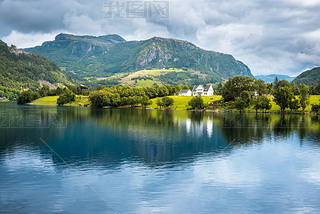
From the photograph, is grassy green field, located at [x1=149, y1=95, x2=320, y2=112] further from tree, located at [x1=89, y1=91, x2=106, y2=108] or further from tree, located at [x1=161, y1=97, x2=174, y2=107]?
tree, located at [x1=89, y1=91, x2=106, y2=108]

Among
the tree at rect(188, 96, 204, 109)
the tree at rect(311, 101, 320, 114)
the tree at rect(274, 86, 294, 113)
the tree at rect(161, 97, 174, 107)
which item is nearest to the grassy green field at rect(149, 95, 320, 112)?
the tree at rect(161, 97, 174, 107)

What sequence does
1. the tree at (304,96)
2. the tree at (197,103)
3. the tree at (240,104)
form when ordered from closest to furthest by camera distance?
1. the tree at (304,96)
2. the tree at (240,104)
3. the tree at (197,103)

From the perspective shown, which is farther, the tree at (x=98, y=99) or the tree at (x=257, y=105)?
the tree at (x=98, y=99)

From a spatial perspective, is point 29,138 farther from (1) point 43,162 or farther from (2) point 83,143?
(1) point 43,162

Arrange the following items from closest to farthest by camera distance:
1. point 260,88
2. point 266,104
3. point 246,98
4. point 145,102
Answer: point 266,104 → point 246,98 → point 260,88 → point 145,102

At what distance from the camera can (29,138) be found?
51031 millimetres

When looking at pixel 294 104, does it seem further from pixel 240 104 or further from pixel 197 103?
pixel 197 103

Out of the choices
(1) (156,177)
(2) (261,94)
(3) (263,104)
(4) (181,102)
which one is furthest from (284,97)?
(1) (156,177)

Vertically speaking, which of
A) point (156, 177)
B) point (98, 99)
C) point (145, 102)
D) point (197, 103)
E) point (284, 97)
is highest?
point (98, 99)

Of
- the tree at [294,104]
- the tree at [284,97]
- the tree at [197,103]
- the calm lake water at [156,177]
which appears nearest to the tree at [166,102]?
the tree at [197,103]

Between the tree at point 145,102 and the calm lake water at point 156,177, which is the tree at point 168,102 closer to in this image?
the tree at point 145,102

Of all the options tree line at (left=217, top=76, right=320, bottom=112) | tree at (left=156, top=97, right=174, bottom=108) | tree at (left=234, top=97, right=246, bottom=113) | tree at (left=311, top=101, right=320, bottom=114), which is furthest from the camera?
tree at (left=156, top=97, right=174, bottom=108)

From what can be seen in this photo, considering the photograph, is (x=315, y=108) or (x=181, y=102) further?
(x=181, y=102)

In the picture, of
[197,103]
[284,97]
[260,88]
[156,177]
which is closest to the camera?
[156,177]
